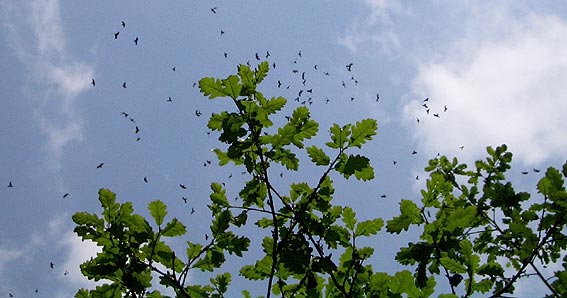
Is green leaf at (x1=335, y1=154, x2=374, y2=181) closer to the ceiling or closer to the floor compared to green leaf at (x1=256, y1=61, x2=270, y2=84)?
closer to the floor

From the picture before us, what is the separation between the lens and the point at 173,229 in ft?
11.7

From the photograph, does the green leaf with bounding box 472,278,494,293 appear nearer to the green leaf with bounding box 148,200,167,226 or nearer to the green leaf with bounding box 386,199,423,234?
the green leaf with bounding box 386,199,423,234

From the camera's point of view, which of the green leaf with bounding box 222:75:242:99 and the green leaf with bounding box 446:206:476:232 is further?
the green leaf with bounding box 222:75:242:99

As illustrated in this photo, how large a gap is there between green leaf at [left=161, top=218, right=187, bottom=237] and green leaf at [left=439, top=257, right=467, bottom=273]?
1.93 metres

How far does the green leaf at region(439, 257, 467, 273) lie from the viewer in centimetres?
336

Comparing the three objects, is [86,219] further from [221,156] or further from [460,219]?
[460,219]

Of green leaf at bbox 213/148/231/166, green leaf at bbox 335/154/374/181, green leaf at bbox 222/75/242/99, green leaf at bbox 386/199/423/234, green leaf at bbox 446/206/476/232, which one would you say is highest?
green leaf at bbox 222/75/242/99

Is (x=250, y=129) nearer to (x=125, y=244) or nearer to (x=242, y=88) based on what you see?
(x=242, y=88)

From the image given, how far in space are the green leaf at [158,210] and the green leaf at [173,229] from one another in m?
0.07

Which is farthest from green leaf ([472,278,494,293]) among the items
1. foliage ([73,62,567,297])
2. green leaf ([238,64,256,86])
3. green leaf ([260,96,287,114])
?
green leaf ([238,64,256,86])

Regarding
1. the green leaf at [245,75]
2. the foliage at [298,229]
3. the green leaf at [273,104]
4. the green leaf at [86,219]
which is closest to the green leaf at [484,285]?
the foliage at [298,229]

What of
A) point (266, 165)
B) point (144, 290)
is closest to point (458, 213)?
point (266, 165)

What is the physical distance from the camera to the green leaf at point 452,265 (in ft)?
11.0

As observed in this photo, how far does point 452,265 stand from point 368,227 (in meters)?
0.70
